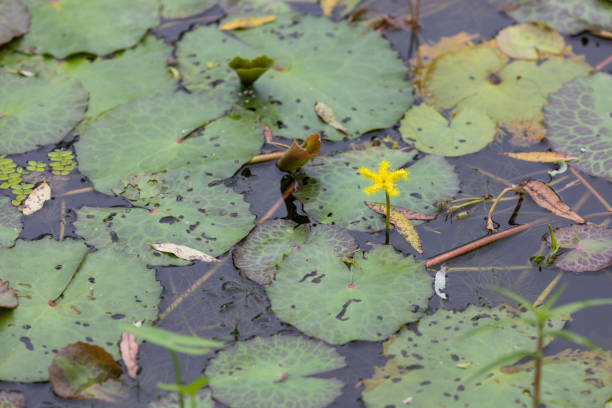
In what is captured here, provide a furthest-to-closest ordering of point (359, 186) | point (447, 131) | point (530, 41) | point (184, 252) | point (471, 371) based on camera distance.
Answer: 1. point (530, 41)
2. point (447, 131)
3. point (359, 186)
4. point (184, 252)
5. point (471, 371)

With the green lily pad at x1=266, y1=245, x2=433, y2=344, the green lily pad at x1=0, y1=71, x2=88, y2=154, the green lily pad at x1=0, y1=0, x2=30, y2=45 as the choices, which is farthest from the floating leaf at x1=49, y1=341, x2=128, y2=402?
the green lily pad at x1=0, y1=0, x2=30, y2=45

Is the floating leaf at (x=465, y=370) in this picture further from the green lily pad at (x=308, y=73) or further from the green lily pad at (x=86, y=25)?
the green lily pad at (x=86, y=25)

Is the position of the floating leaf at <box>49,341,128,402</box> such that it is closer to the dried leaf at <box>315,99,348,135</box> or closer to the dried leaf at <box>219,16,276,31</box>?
the dried leaf at <box>315,99,348,135</box>

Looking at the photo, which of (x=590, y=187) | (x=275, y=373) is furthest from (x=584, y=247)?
(x=275, y=373)

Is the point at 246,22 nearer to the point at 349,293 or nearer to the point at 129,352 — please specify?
the point at 349,293

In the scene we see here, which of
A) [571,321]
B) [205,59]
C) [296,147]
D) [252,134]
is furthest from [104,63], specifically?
[571,321]

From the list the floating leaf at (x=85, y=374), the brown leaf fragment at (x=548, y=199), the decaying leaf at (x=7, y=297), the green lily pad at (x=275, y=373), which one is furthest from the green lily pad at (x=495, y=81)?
the decaying leaf at (x=7, y=297)
